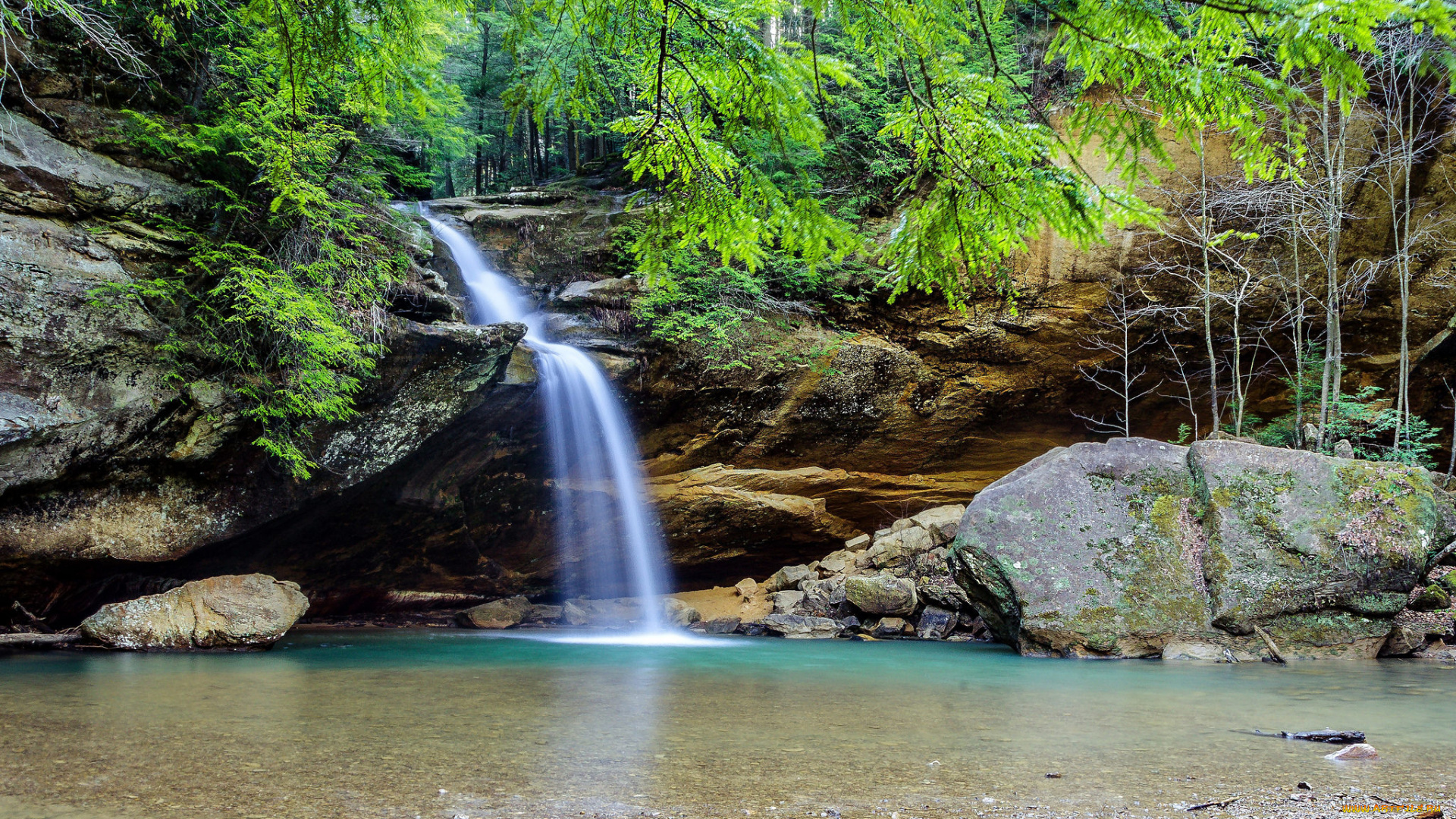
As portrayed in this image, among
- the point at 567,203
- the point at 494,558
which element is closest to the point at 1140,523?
the point at 494,558

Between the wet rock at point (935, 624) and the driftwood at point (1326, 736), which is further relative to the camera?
the wet rock at point (935, 624)

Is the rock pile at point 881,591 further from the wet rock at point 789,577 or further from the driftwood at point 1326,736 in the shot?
the driftwood at point 1326,736

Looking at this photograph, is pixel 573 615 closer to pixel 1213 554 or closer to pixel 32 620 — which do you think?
pixel 32 620

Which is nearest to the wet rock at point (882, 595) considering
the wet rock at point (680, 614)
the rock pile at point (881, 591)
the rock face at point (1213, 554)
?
the rock pile at point (881, 591)

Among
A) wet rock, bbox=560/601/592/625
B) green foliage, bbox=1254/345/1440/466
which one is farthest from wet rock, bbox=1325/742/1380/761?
wet rock, bbox=560/601/592/625

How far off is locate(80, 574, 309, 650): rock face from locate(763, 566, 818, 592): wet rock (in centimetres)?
835

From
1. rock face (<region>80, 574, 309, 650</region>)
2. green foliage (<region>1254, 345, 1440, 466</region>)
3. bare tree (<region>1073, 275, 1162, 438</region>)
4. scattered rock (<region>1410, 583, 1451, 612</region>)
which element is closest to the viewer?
rock face (<region>80, 574, 309, 650</region>)

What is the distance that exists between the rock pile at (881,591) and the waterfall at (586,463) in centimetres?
231

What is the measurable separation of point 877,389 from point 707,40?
11.3 meters

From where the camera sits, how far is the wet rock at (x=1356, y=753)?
3824 millimetres

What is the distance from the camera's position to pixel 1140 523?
375 inches

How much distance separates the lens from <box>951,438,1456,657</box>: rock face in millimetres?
8828

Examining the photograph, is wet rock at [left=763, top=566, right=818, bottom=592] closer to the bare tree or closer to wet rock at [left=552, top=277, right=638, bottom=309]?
the bare tree

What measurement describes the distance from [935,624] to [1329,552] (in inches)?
204
